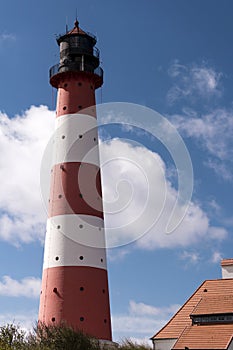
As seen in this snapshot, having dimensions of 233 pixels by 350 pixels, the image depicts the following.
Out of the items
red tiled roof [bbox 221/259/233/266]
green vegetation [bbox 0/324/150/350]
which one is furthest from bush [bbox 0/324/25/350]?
red tiled roof [bbox 221/259/233/266]

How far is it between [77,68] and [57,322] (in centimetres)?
1504

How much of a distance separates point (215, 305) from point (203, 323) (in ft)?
4.42

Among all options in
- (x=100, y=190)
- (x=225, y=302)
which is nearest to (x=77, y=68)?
(x=100, y=190)

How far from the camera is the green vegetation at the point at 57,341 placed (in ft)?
95.8

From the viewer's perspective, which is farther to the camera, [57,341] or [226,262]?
[226,262]

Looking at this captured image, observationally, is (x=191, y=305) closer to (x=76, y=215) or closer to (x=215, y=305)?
(x=215, y=305)

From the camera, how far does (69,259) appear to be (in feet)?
107

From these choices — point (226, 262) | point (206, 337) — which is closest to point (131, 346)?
point (206, 337)

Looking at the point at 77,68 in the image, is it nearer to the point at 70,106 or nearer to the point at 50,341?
the point at 70,106

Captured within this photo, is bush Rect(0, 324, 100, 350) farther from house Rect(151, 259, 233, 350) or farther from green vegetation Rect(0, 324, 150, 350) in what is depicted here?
house Rect(151, 259, 233, 350)

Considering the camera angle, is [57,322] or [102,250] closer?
[57,322]

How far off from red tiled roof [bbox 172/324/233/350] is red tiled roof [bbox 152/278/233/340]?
26.3 inches

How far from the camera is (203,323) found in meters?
31.2

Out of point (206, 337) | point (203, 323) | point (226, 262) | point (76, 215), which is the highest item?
point (76, 215)
